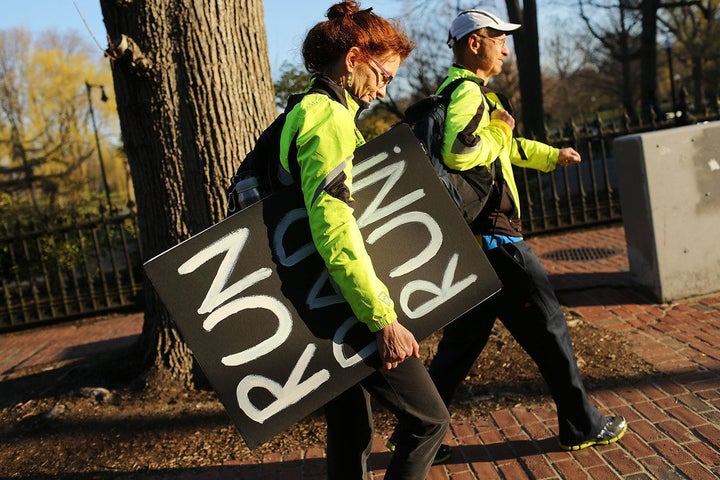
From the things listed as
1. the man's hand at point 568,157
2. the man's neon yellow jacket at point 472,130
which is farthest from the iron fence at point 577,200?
the man's neon yellow jacket at point 472,130

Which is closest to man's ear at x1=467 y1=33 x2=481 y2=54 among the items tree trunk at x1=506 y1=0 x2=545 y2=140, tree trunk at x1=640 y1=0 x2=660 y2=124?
tree trunk at x1=506 y1=0 x2=545 y2=140

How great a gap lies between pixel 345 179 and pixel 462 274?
1.97 ft

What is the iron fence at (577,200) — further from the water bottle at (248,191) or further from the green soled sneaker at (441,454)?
the water bottle at (248,191)

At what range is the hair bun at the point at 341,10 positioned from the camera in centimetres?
212

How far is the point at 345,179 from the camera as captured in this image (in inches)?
76.0

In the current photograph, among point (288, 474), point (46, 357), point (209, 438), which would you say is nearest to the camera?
point (288, 474)

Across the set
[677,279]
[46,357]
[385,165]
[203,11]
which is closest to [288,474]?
[385,165]

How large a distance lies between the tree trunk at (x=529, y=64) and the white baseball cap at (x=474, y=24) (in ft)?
32.8

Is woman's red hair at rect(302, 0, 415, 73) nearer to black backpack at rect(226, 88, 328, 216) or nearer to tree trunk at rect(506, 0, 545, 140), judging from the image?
black backpack at rect(226, 88, 328, 216)

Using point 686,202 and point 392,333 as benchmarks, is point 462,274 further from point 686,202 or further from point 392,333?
point 686,202

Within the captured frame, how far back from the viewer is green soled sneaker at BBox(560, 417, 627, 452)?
2.90 metres

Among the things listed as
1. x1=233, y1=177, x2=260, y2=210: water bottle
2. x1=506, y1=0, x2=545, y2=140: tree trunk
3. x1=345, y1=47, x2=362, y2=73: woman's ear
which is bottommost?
x1=233, y1=177, x2=260, y2=210: water bottle

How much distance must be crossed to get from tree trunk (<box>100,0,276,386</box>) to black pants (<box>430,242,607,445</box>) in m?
1.93

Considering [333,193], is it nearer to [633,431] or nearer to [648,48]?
[633,431]
